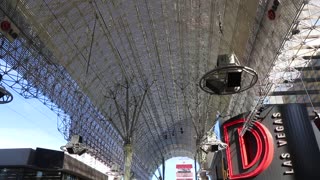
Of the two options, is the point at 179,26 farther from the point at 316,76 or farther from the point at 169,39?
the point at 316,76

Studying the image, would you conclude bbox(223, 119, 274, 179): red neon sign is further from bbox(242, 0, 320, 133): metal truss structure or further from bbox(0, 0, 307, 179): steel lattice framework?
bbox(0, 0, 307, 179): steel lattice framework

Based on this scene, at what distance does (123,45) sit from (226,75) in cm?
2271

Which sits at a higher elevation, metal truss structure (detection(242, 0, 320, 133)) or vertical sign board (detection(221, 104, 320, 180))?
metal truss structure (detection(242, 0, 320, 133))

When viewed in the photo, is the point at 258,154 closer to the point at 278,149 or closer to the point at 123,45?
the point at 278,149

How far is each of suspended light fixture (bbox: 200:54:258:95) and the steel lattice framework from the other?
19.0 ft

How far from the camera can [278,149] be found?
19.1 m

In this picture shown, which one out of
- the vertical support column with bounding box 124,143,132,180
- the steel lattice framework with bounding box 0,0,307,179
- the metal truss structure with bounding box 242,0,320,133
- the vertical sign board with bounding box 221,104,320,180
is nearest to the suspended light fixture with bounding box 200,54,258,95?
the metal truss structure with bounding box 242,0,320,133

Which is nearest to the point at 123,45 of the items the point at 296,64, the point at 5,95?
the point at 296,64

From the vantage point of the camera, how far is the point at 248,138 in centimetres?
2080

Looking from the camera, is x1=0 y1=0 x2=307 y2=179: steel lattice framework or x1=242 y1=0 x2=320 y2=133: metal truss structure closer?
x1=242 y1=0 x2=320 y2=133: metal truss structure

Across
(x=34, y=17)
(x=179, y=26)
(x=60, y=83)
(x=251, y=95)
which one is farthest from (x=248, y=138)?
(x=60, y=83)

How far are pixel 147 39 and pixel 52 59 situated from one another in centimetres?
880

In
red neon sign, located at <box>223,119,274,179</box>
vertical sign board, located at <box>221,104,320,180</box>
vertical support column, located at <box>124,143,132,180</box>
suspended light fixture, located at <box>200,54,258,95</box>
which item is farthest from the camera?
vertical support column, located at <box>124,143,132,180</box>

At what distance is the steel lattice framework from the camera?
21172 millimetres
